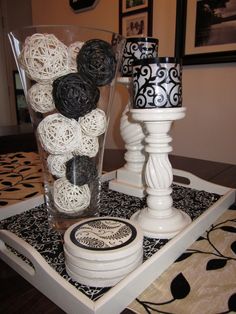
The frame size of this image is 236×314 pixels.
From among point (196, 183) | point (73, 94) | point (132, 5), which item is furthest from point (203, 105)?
point (73, 94)

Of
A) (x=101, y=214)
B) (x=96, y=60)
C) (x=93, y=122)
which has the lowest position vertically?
(x=101, y=214)

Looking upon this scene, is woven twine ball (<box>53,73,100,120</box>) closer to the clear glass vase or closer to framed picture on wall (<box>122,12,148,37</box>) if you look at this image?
the clear glass vase

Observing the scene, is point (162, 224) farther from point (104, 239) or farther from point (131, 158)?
point (131, 158)

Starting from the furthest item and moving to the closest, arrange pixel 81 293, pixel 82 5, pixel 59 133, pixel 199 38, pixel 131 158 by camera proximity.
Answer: pixel 82 5
pixel 199 38
pixel 131 158
pixel 59 133
pixel 81 293

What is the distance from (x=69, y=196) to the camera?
1.58 ft

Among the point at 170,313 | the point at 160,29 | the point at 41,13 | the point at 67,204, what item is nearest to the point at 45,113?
the point at 67,204

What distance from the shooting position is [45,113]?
49 cm

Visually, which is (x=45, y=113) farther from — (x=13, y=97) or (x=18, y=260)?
(x=13, y=97)

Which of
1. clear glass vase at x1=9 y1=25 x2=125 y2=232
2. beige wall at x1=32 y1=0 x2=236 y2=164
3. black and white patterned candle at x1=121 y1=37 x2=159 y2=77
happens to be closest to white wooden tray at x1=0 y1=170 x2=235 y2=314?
clear glass vase at x1=9 y1=25 x2=125 y2=232

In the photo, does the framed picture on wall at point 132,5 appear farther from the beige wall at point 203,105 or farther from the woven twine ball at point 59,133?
the woven twine ball at point 59,133

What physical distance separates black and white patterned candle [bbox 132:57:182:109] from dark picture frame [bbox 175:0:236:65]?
1.07 metres

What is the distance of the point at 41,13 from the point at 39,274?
8.53 feet

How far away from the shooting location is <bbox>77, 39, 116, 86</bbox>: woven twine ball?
17.5 inches

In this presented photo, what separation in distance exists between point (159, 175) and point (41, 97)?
0.25m
